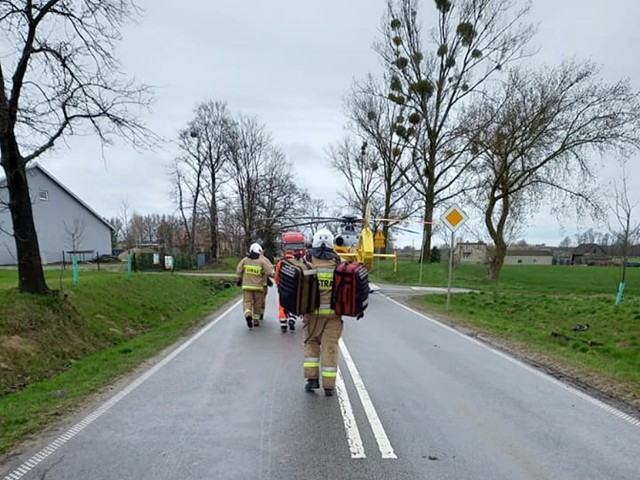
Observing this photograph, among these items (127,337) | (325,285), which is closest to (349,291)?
(325,285)

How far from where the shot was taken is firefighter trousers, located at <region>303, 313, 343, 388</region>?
5285 millimetres

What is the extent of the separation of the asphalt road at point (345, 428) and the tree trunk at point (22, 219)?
4.86 m

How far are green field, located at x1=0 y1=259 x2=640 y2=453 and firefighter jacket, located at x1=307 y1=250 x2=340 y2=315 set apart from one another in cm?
292

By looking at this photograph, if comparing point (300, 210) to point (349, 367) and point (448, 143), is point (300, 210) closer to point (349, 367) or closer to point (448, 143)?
point (448, 143)

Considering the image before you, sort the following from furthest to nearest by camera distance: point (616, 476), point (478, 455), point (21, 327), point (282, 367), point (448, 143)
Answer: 1. point (448, 143)
2. point (21, 327)
3. point (282, 367)
4. point (478, 455)
5. point (616, 476)

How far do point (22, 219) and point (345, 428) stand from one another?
8.81 meters

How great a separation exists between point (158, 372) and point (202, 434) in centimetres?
258

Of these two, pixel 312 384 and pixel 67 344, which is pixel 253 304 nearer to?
pixel 67 344

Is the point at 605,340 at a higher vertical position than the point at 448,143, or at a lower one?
lower

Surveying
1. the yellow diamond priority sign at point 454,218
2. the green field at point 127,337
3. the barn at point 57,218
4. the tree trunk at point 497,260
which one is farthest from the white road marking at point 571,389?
the barn at point 57,218

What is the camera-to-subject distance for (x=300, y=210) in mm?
59188

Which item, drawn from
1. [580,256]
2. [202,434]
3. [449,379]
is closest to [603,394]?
[449,379]

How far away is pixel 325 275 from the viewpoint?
5406mm

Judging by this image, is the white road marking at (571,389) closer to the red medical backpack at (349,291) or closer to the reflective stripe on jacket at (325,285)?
the red medical backpack at (349,291)
